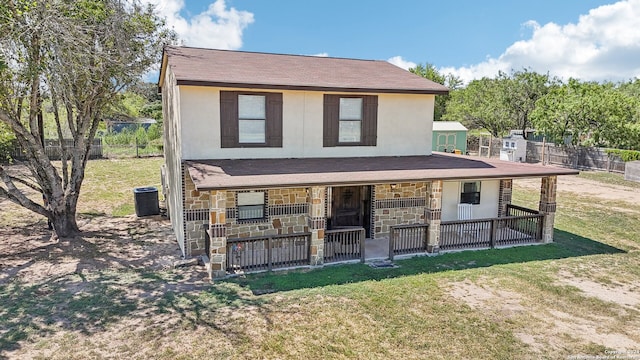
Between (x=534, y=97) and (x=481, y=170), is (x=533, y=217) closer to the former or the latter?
(x=481, y=170)

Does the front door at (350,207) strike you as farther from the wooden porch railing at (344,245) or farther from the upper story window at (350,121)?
the upper story window at (350,121)

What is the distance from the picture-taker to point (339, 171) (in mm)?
10523

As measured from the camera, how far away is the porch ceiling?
924 cm

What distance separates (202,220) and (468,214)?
27.1 feet

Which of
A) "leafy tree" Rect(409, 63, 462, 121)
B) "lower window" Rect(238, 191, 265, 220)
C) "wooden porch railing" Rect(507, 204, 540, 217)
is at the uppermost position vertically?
"leafy tree" Rect(409, 63, 462, 121)

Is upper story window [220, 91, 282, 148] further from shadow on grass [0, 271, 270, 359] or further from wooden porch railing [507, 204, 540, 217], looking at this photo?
wooden porch railing [507, 204, 540, 217]

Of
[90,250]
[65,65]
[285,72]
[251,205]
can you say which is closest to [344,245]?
[251,205]

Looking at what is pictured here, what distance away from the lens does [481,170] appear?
1177cm

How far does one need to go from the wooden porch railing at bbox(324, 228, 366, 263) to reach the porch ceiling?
1.53 metres

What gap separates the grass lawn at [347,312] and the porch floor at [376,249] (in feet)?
2.11

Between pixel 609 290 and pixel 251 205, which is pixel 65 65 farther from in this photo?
pixel 609 290

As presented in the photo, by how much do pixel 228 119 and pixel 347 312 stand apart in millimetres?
6063

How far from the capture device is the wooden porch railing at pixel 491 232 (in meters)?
11.7

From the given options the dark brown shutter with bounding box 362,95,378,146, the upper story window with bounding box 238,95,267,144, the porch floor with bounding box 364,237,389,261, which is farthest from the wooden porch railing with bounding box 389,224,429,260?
the upper story window with bounding box 238,95,267,144
